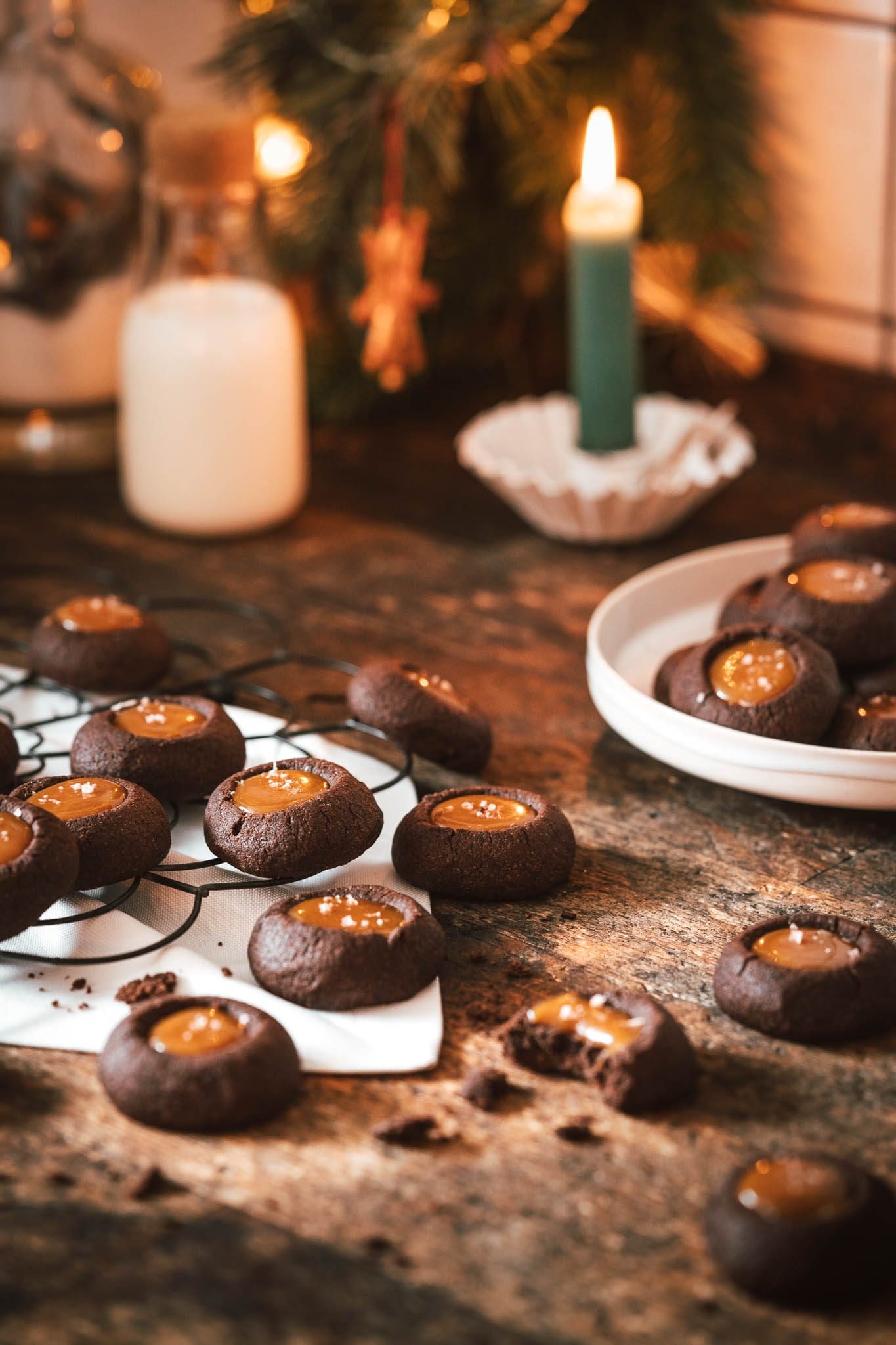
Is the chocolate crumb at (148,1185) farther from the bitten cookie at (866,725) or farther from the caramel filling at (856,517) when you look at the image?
the caramel filling at (856,517)

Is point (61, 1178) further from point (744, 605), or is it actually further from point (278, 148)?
point (278, 148)

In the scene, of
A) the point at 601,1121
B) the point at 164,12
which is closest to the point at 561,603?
the point at 601,1121

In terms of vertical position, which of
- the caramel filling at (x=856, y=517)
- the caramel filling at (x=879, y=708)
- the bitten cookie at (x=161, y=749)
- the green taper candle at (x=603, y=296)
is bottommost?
the bitten cookie at (x=161, y=749)

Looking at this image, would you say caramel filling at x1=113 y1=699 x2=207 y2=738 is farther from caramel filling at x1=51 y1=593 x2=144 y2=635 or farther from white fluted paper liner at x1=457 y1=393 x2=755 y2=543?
white fluted paper liner at x1=457 y1=393 x2=755 y2=543

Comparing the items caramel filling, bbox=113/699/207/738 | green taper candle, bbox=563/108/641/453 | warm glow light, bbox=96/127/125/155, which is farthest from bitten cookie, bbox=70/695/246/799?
warm glow light, bbox=96/127/125/155

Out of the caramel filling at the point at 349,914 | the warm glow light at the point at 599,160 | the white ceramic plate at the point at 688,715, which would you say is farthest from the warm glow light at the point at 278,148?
the caramel filling at the point at 349,914

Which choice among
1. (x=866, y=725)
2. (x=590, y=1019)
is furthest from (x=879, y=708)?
(x=590, y=1019)
